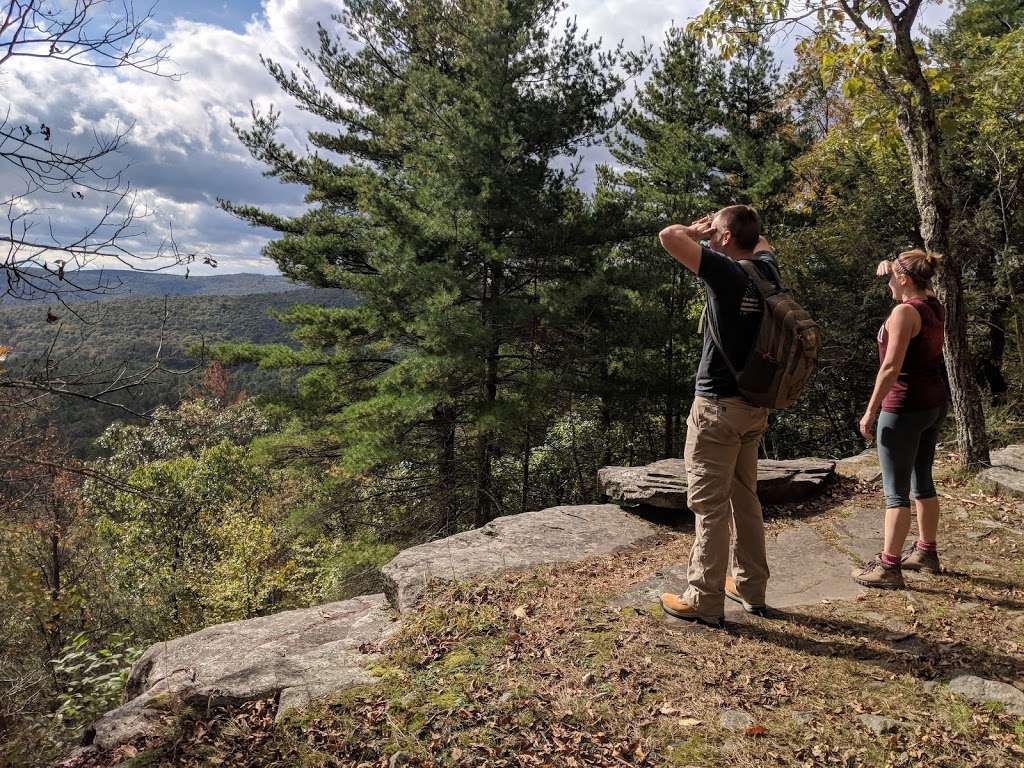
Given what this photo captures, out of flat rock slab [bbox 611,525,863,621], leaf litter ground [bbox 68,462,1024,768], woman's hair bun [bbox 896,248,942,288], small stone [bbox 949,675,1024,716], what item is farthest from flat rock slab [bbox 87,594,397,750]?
woman's hair bun [bbox 896,248,942,288]

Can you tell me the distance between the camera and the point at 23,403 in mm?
3020

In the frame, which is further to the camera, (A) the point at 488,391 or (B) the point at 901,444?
(A) the point at 488,391

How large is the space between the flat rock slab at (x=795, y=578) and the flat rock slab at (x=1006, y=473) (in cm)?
172

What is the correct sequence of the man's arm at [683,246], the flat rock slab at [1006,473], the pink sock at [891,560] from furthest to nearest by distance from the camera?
the flat rock slab at [1006,473] < the pink sock at [891,560] < the man's arm at [683,246]

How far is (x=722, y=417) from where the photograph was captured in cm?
278

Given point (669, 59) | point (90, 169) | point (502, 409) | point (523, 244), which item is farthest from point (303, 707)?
point (669, 59)

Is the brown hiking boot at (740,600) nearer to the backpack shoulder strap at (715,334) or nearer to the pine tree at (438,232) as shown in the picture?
the backpack shoulder strap at (715,334)

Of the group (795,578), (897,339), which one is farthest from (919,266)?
(795,578)

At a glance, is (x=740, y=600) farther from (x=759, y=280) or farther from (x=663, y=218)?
(x=663, y=218)

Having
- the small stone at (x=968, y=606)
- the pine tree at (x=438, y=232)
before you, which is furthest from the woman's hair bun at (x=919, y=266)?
the pine tree at (x=438, y=232)

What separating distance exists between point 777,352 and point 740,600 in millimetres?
1506

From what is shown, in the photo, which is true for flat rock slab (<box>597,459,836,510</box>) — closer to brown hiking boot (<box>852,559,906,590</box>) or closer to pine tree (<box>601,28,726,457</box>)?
brown hiking boot (<box>852,559,906,590</box>)

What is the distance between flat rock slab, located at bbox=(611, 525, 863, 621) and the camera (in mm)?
3486

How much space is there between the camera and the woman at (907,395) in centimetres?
317
